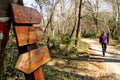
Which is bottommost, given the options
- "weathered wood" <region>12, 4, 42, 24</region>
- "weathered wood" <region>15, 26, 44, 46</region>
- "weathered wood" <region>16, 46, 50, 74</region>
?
"weathered wood" <region>16, 46, 50, 74</region>

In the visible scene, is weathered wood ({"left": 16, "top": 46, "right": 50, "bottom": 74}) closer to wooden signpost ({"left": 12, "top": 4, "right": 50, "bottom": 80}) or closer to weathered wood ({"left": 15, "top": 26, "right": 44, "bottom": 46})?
wooden signpost ({"left": 12, "top": 4, "right": 50, "bottom": 80})

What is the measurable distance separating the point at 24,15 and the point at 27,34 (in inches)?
8.6

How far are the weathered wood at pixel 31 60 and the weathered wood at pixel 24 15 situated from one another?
1.19 ft

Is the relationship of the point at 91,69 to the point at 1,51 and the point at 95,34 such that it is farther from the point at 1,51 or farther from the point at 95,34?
the point at 95,34

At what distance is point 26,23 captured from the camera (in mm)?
2760

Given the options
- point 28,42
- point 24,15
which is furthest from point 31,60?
point 24,15

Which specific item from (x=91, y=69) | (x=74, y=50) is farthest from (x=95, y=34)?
(x=91, y=69)

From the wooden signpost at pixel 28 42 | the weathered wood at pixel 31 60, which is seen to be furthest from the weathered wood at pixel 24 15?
the weathered wood at pixel 31 60

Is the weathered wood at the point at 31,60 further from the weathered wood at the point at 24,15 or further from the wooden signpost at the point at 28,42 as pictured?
the weathered wood at the point at 24,15

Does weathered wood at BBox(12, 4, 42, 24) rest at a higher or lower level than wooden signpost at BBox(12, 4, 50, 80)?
higher

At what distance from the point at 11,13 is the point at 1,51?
428mm

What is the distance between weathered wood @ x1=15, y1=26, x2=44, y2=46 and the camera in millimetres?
2516

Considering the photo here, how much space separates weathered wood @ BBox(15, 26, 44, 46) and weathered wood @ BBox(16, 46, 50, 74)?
13 centimetres

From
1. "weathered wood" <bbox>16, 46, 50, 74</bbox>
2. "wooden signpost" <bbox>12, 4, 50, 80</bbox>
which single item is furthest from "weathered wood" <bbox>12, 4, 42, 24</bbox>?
"weathered wood" <bbox>16, 46, 50, 74</bbox>
